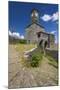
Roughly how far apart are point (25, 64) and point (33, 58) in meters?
0.09

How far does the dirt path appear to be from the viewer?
176cm

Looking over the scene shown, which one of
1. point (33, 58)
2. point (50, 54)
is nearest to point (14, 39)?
point (33, 58)

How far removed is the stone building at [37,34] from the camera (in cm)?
181

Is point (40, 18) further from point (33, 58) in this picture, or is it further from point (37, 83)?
point (37, 83)

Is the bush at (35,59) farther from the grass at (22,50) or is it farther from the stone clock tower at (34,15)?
the stone clock tower at (34,15)

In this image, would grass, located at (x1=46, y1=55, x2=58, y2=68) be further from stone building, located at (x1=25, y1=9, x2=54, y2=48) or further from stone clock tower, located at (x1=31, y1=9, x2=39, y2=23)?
stone clock tower, located at (x1=31, y1=9, x2=39, y2=23)

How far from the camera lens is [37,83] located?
70.6 inches

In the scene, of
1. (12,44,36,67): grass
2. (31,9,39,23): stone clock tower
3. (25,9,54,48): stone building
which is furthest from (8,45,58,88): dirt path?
(31,9,39,23): stone clock tower

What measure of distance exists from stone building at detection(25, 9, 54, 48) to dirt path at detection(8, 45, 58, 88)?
0.49 ft

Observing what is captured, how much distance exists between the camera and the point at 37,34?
1829 mm

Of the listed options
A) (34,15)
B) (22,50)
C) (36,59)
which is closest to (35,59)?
(36,59)

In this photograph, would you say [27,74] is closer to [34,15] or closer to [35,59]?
[35,59]

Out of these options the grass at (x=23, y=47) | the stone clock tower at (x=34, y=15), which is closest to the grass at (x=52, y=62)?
the grass at (x=23, y=47)

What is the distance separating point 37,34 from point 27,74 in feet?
1.21
